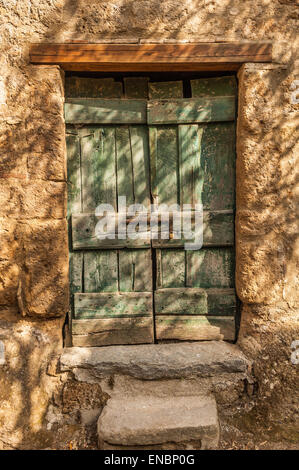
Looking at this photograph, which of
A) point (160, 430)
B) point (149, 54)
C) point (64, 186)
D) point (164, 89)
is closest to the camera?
point (160, 430)

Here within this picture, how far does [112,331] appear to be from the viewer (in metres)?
2.47

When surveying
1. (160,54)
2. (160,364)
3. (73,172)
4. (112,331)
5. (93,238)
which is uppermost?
(160,54)

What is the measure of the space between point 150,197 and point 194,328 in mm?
1063

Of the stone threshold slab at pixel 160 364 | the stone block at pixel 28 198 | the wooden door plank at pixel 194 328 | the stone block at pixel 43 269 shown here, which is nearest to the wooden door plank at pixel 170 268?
the wooden door plank at pixel 194 328

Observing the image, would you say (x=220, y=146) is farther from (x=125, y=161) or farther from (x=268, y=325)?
(x=268, y=325)

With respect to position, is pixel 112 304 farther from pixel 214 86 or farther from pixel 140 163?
pixel 214 86

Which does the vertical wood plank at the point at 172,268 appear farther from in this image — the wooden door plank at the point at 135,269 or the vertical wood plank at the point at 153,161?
the vertical wood plank at the point at 153,161

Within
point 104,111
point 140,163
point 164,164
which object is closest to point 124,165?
point 140,163

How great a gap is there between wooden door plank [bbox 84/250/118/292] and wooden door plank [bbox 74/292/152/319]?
62 millimetres

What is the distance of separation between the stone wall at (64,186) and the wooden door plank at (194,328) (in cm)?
23

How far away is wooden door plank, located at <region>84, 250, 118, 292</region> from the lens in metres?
2.47

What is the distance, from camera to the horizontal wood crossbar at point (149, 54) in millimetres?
2152

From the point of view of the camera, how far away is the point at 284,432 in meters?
2.16

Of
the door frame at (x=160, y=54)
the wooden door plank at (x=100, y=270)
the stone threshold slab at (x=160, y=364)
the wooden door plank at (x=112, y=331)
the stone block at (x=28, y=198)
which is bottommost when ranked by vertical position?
the stone threshold slab at (x=160, y=364)
